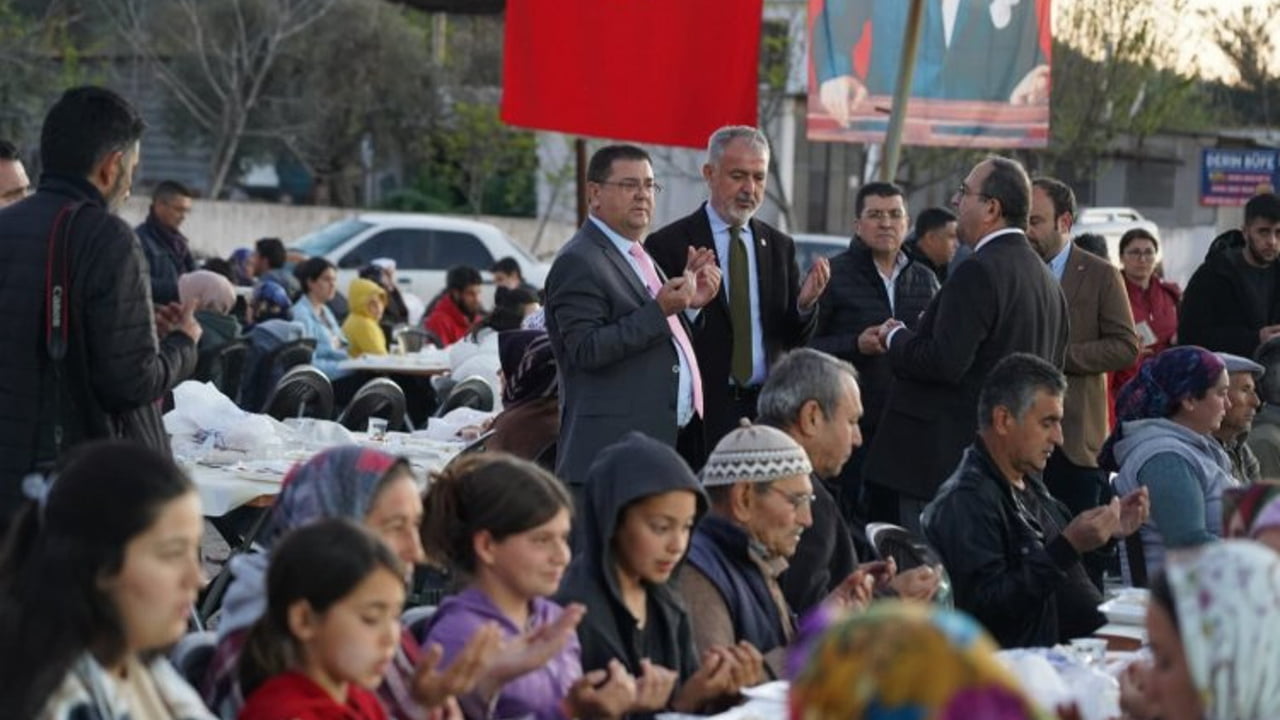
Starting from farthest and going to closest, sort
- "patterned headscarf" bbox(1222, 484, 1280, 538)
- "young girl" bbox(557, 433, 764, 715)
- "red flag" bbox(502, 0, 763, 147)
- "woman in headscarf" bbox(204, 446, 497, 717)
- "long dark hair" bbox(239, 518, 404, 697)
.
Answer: "red flag" bbox(502, 0, 763, 147), "young girl" bbox(557, 433, 764, 715), "patterned headscarf" bbox(1222, 484, 1280, 538), "woman in headscarf" bbox(204, 446, 497, 717), "long dark hair" bbox(239, 518, 404, 697)

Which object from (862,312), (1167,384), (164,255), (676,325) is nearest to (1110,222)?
(164,255)

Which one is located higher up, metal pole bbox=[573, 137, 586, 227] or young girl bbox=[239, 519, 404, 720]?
metal pole bbox=[573, 137, 586, 227]

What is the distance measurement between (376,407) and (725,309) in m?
3.65

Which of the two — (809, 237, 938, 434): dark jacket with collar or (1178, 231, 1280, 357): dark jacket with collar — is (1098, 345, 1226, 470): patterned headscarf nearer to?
(809, 237, 938, 434): dark jacket with collar

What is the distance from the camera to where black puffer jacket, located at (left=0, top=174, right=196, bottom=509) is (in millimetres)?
5844

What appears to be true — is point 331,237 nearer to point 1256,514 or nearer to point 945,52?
point 945,52

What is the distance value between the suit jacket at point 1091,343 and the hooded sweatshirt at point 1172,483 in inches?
86.8

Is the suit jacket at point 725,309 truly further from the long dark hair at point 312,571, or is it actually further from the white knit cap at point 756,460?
the long dark hair at point 312,571

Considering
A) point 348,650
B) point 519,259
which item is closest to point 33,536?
point 348,650

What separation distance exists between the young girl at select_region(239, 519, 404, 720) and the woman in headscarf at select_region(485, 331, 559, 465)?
3902mm

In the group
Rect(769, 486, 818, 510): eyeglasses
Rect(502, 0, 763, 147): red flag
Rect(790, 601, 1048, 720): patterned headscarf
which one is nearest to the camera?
Rect(790, 601, 1048, 720): patterned headscarf

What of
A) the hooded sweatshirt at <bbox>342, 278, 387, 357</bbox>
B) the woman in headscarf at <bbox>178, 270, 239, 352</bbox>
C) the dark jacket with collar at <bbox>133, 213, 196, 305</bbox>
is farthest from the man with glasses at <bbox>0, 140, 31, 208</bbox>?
the hooded sweatshirt at <bbox>342, 278, 387, 357</bbox>

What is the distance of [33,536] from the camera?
3963 millimetres

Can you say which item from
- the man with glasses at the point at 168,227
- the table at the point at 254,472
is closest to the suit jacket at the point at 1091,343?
the table at the point at 254,472
